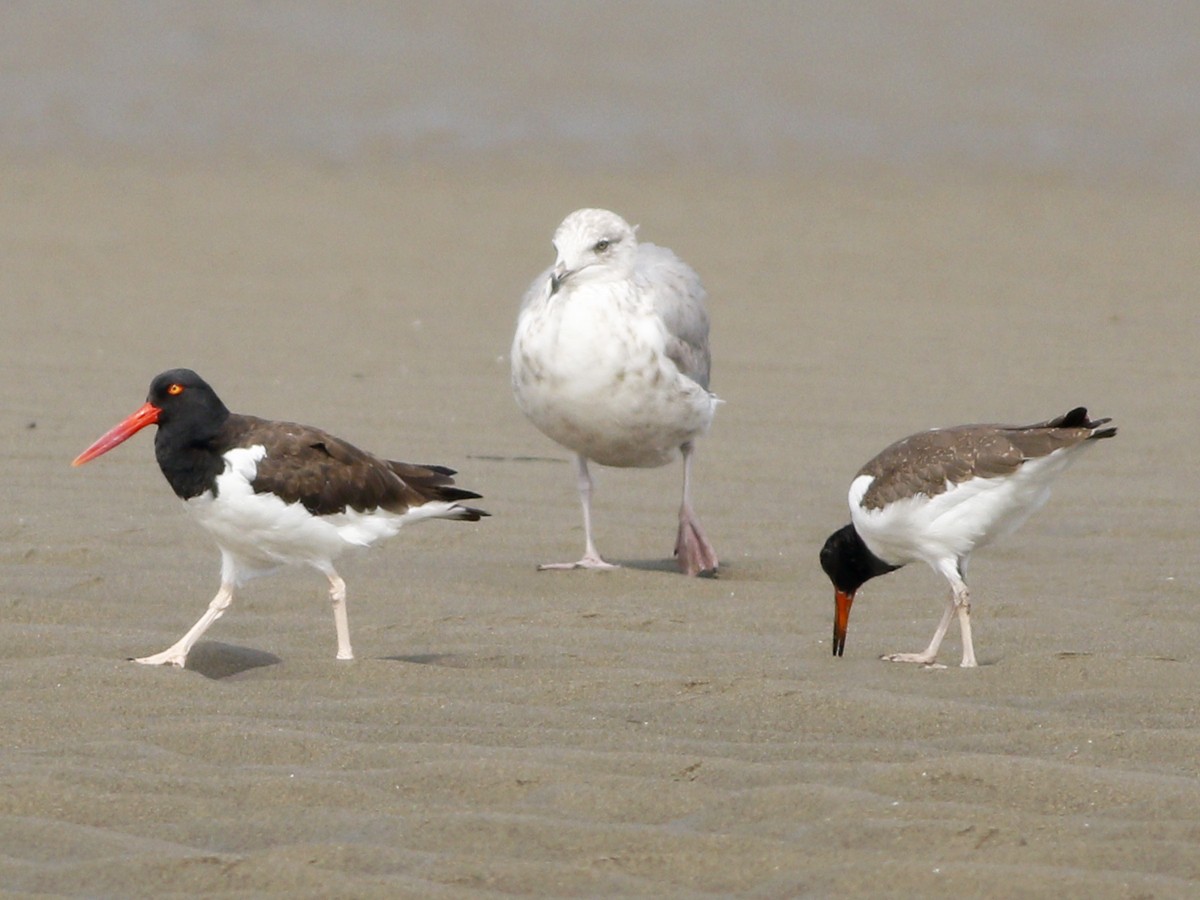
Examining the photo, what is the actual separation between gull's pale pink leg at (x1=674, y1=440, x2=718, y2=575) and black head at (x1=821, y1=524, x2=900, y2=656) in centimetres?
119

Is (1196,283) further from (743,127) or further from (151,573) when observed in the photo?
(151,573)

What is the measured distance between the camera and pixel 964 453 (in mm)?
7020

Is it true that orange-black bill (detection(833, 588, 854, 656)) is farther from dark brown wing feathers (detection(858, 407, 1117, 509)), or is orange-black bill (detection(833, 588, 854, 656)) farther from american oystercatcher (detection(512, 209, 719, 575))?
american oystercatcher (detection(512, 209, 719, 575))

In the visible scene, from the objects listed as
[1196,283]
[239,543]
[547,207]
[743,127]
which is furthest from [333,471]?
[743,127]

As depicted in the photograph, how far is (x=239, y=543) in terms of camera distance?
22.3 ft

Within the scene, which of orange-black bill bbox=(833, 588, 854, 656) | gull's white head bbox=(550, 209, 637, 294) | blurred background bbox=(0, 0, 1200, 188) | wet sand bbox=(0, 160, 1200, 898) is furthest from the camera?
blurred background bbox=(0, 0, 1200, 188)

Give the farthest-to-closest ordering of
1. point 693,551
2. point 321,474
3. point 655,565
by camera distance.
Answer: point 655,565, point 693,551, point 321,474

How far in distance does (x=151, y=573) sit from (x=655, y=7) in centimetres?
1855

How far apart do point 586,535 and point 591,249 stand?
139 cm

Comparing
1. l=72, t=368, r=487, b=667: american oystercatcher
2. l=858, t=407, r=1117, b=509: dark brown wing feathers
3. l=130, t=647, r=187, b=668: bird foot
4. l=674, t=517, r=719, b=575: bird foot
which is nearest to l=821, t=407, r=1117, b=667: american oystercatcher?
l=858, t=407, r=1117, b=509: dark brown wing feathers

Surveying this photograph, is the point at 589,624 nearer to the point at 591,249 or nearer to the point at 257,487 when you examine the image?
the point at 257,487

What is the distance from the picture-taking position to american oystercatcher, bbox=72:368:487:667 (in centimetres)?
671

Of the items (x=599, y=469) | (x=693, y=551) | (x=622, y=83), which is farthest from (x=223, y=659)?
(x=622, y=83)

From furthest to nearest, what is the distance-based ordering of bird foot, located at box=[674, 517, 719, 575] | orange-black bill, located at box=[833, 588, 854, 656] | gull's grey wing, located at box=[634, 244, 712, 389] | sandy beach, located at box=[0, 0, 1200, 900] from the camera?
gull's grey wing, located at box=[634, 244, 712, 389] < bird foot, located at box=[674, 517, 719, 575] < orange-black bill, located at box=[833, 588, 854, 656] < sandy beach, located at box=[0, 0, 1200, 900]
